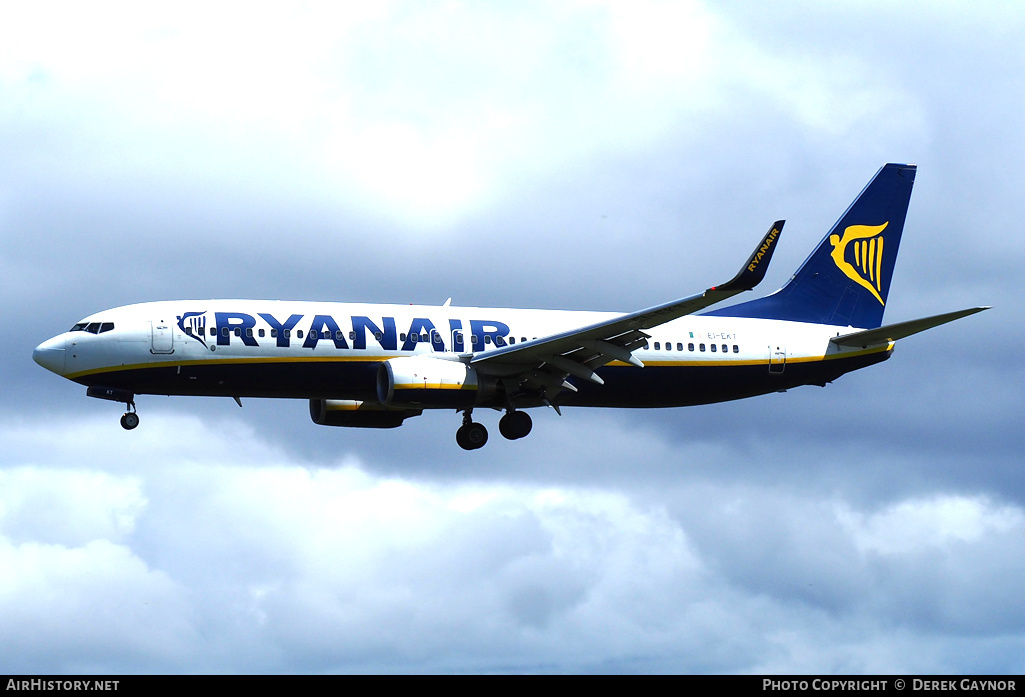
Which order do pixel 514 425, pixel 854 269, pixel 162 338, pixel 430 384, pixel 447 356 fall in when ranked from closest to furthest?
1. pixel 162 338
2. pixel 430 384
3. pixel 447 356
4. pixel 514 425
5. pixel 854 269

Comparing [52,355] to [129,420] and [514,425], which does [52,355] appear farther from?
[514,425]

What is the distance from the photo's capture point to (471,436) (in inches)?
2175

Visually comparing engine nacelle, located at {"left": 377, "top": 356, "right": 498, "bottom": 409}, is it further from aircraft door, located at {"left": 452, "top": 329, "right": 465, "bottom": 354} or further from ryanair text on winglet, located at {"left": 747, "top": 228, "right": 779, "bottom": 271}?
ryanair text on winglet, located at {"left": 747, "top": 228, "right": 779, "bottom": 271}

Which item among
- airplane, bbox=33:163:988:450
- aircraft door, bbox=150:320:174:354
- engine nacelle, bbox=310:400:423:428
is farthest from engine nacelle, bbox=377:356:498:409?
aircraft door, bbox=150:320:174:354

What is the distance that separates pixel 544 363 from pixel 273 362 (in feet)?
31.2

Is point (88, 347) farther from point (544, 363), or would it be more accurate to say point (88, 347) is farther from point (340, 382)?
point (544, 363)

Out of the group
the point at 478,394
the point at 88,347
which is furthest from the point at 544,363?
the point at 88,347

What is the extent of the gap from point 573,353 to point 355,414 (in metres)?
10.3

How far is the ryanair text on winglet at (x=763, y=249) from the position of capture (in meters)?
44.1

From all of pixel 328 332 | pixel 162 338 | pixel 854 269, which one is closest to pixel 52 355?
pixel 162 338

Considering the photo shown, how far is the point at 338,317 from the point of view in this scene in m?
52.6

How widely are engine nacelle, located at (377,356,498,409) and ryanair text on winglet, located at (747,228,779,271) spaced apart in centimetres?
1243

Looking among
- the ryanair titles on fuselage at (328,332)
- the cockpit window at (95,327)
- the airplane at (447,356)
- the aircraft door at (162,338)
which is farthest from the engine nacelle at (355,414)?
the cockpit window at (95,327)
